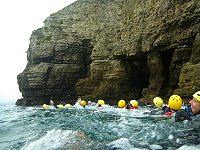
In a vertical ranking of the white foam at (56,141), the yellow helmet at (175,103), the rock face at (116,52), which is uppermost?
the rock face at (116,52)

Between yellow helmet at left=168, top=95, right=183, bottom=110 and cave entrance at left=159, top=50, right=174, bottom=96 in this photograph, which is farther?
cave entrance at left=159, top=50, right=174, bottom=96

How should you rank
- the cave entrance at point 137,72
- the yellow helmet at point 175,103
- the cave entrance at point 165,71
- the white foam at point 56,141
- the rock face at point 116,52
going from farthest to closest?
the cave entrance at point 137,72, the cave entrance at point 165,71, the rock face at point 116,52, the yellow helmet at point 175,103, the white foam at point 56,141

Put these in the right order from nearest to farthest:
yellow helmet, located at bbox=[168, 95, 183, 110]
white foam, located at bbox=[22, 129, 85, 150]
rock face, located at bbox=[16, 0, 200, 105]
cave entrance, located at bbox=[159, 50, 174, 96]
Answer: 1. white foam, located at bbox=[22, 129, 85, 150]
2. yellow helmet, located at bbox=[168, 95, 183, 110]
3. rock face, located at bbox=[16, 0, 200, 105]
4. cave entrance, located at bbox=[159, 50, 174, 96]

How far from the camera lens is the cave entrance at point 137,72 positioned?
117 feet

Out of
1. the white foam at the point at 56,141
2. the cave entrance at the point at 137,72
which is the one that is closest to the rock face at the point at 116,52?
the cave entrance at the point at 137,72

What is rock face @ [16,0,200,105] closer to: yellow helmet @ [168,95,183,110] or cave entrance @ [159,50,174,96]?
cave entrance @ [159,50,174,96]

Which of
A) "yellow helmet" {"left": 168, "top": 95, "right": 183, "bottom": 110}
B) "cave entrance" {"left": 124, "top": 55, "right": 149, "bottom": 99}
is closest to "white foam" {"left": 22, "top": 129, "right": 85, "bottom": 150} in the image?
"yellow helmet" {"left": 168, "top": 95, "right": 183, "bottom": 110}

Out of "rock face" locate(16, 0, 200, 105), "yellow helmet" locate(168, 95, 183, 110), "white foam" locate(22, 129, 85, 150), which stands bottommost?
"white foam" locate(22, 129, 85, 150)

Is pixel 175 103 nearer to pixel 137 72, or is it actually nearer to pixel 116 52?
pixel 137 72

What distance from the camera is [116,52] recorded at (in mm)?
36906

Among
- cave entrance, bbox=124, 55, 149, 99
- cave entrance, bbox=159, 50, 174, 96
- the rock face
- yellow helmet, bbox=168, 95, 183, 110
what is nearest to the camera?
yellow helmet, bbox=168, 95, 183, 110

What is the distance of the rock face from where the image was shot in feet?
85.9

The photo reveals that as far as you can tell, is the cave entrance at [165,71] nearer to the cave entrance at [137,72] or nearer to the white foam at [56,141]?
the cave entrance at [137,72]

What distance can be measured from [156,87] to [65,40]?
75.2 feet
